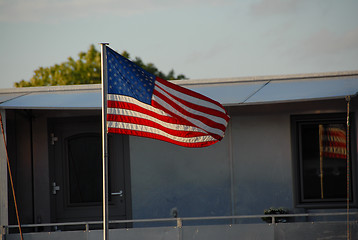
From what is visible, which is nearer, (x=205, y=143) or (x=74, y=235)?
(x=205, y=143)

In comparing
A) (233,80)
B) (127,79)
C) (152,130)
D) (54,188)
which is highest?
(233,80)

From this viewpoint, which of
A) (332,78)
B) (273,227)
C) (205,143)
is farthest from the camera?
(332,78)

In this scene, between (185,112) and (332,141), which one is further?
(332,141)

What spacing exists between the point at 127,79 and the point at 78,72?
30.7m

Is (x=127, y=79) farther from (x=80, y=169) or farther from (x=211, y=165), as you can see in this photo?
(x=80, y=169)

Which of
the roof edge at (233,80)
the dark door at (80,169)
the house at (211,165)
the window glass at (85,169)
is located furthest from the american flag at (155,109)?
the window glass at (85,169)

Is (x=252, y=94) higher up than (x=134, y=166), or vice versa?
(x=252, y=94)

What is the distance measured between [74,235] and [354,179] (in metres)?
4.52

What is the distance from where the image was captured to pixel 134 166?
33.4 feet

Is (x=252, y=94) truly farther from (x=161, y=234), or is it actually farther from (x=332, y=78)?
(x=161, y=234)

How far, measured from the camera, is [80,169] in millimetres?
10445

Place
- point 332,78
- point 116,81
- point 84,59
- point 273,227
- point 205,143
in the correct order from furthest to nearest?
point 84,59
point 332,78
point 273,227
point 205,143
point 116,81

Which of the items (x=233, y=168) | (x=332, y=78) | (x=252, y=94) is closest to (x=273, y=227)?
(x=233, y=168)

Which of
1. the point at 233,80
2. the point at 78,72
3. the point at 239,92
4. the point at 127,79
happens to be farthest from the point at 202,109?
the point at 78,72
